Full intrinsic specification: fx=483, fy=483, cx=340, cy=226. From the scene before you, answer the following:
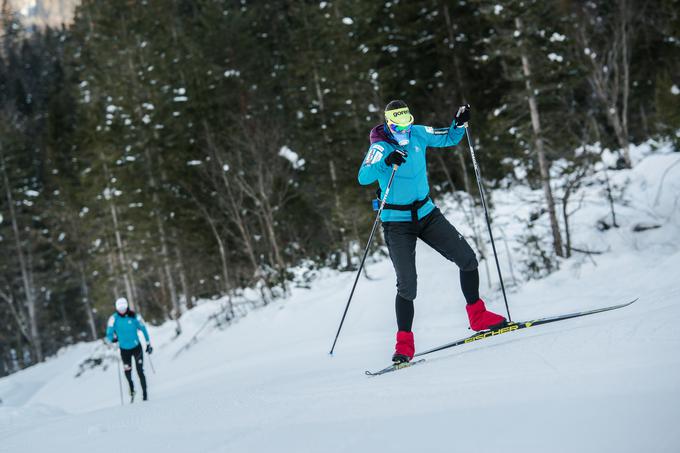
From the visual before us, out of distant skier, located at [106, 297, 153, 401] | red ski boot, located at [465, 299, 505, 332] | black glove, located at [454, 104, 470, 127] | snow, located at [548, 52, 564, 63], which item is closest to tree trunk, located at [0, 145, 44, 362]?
distant skier, located at [106, 297, 153, 401]

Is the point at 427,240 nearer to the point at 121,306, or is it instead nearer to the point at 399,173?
the point at 399,173

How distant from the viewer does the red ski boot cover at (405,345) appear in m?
4.54

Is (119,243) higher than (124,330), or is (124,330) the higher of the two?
(119,243)

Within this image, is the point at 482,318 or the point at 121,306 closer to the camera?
the point at 482,318

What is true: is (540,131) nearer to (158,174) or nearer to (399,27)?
(399,27)

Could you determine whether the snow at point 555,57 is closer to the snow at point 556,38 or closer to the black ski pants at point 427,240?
the snow at point 556,38

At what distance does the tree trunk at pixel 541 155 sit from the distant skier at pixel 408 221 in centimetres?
626

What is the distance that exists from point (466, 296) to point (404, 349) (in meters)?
0.78

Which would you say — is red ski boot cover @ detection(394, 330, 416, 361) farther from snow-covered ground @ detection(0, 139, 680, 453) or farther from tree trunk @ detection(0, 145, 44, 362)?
tree trunk @ detection(0, 145, 44, 362)

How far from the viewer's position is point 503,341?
4.30 metres

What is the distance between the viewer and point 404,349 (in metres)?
4.55

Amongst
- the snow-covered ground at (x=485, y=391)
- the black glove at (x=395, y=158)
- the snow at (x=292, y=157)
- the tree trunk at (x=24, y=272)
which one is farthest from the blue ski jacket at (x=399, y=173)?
the tree trunk at (x=24, y=272)

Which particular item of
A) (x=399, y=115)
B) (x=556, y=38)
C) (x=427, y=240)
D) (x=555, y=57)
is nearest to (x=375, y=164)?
(x=399, y=115)

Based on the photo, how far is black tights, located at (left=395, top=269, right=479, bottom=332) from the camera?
15.0 feet
